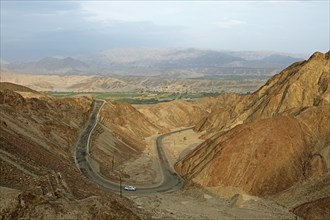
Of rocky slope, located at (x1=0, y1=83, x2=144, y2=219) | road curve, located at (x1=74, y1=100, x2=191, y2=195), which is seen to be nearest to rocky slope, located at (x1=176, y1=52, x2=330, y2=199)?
road curve, located at (x1=74, y1=100, x2=191, y2=195)

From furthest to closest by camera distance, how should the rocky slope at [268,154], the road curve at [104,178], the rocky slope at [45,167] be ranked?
1. the road curve at [104,178]
2. the rocky slope at [268,154]
3. the rocky slope at [45,167]

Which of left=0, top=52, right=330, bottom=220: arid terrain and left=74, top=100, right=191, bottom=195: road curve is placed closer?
left=0, top=52, right=330, bottom=220: arid terrain

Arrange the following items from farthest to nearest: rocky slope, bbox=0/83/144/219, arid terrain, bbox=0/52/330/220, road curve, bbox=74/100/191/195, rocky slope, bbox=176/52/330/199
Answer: road curve, bbox=74/100/191/195 < rocky slope, bbox=176/52/330/199 < arid terrain, bbox=0/52/330/220 < rocky slope, bbox=0/83/144/219

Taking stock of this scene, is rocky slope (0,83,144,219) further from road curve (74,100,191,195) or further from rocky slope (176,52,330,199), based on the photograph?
rocky slope (176,52,330,199)

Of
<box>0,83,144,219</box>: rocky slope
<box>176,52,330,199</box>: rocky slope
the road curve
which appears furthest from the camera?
the road curve

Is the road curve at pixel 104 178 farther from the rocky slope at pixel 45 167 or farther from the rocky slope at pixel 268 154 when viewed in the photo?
the rocky slope at pixel 268 154

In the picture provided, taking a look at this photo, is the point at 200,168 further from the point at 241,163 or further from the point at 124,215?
the point at 124,215

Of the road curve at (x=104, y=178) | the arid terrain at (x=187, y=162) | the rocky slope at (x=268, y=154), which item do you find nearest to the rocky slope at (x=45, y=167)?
the arid terrain at (x=187, y=162)

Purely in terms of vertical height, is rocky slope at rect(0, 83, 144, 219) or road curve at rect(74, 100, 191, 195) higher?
rocky slope at rect(0, 83, 144, 219)
